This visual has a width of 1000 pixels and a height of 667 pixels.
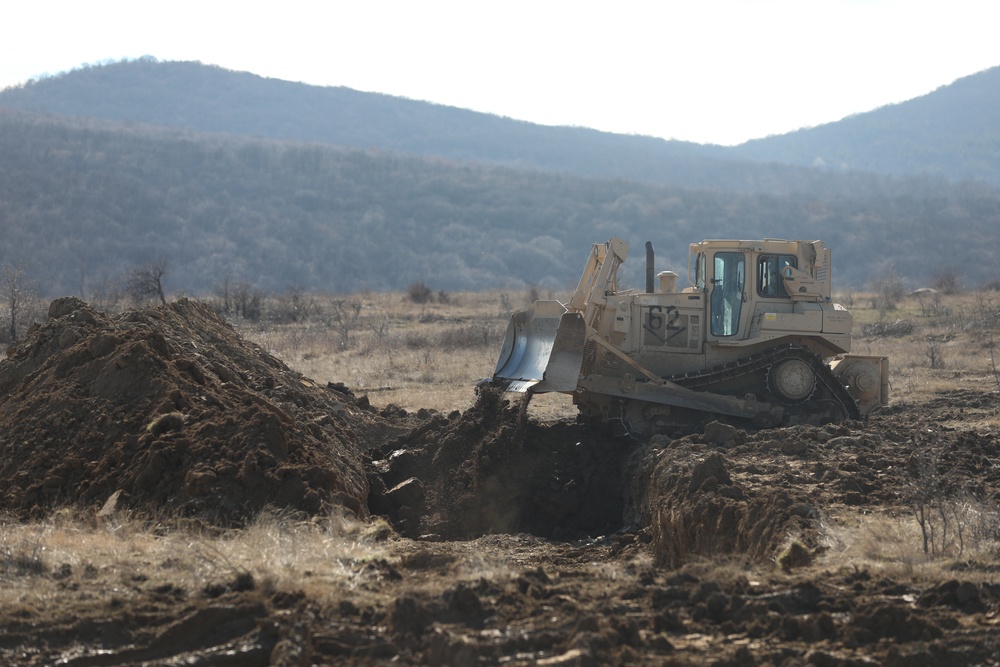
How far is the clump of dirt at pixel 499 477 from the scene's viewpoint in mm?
12367

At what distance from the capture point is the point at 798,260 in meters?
15.8

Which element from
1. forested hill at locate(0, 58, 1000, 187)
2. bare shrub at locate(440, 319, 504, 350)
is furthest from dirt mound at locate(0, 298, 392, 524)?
forested hill at locate(0, 58, 1000, 187)

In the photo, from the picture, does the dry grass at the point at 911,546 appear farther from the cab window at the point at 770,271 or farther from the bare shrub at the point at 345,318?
the bare shrub at the point at 345,318

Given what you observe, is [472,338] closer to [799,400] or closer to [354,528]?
[799,400]

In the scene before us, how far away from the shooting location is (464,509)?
12.5 metres

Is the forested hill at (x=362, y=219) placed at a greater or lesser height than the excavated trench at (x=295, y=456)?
greater

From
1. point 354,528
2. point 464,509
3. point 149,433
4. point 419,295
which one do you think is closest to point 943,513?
point 354,528

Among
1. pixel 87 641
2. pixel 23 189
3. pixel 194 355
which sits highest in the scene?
pixel 23 189

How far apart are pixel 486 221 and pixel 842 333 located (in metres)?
96.7

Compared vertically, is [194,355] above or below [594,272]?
below

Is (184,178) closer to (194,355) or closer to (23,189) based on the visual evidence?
(23,189)

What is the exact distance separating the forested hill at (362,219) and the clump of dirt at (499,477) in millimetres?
72286

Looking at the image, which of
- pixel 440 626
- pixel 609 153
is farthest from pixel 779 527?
pixel 609 153

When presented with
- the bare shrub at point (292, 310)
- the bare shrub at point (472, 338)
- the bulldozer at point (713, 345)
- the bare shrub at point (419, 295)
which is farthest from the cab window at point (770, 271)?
the bare shrub at point (419, 295)
